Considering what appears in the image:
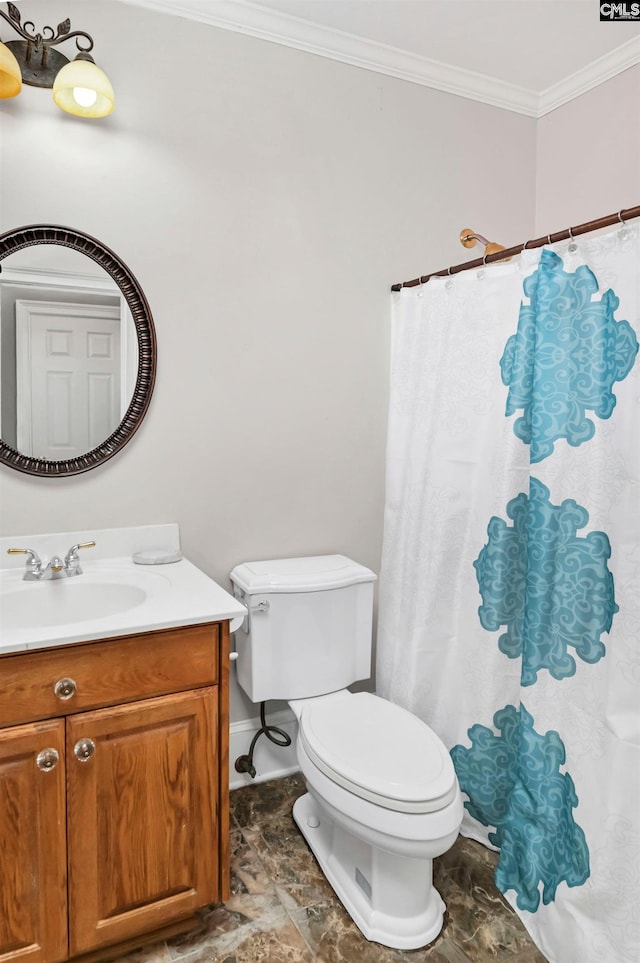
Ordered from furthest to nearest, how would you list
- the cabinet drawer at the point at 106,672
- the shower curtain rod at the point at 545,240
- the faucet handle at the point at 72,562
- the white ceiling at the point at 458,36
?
the white ceiling at the point at 458,36
the faucet handle at the point at 72,562
the shower curtain rod at the point at 545,240
the cabinet drawer at the point at 106,672

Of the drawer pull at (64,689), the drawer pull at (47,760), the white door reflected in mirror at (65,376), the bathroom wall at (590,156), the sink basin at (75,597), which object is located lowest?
the drawer pull at (47,760)

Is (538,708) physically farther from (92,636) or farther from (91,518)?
(91,518)

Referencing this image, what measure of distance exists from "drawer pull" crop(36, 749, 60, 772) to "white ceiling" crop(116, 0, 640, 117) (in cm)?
206

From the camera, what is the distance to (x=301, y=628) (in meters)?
2.02

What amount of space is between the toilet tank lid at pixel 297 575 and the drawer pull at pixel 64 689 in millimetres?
687

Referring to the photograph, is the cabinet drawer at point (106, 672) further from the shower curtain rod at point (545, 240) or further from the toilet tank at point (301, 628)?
the shower curtain rod at point (545, 240)

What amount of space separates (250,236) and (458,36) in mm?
997

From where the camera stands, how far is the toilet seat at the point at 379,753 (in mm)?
1500

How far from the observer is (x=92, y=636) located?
1.35 metres

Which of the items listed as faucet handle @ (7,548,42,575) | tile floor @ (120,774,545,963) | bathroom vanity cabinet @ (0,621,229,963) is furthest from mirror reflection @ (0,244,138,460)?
tile floor @ (120,774,545,963)

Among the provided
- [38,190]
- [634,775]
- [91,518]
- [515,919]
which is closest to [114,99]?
[38,190]

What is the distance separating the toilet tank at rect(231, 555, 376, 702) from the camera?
199 centimetres

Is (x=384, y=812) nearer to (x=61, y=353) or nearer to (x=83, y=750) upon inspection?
(x=83, y=750)

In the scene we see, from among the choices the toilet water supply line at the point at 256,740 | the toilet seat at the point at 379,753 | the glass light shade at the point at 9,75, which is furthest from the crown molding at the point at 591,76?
the toilet water supply line at the point at 256,740
